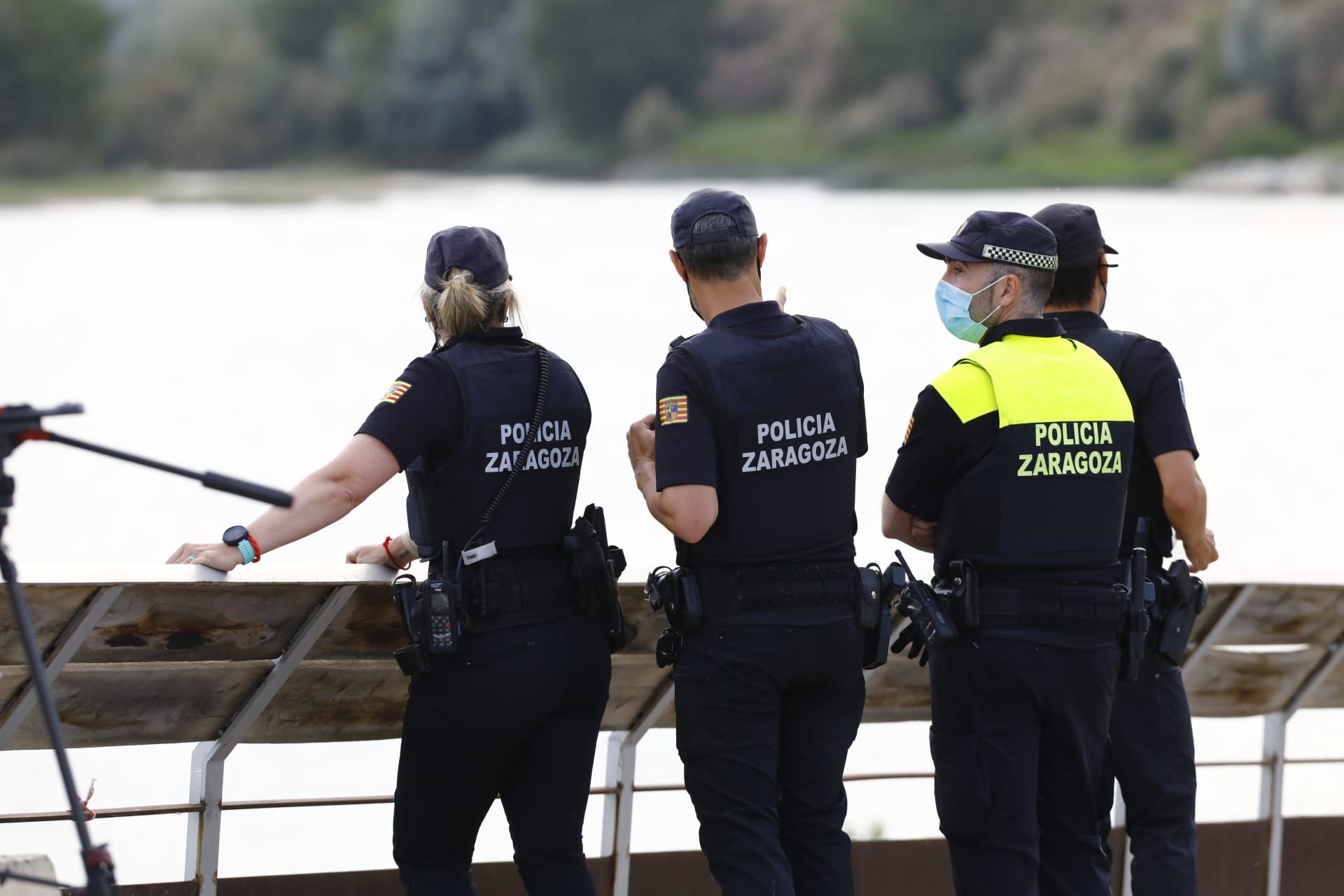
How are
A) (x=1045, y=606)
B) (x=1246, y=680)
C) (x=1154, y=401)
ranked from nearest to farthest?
1. (x=1045, y=606)
2. (x=1154, y=401)
3. (x=1246, y=680)

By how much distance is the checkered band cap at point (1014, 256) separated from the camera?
2.78m

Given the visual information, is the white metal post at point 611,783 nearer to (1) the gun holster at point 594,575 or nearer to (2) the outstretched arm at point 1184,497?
(1) the gun holster at point 594,575

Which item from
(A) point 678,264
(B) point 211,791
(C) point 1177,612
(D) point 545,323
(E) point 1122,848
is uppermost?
(A) point 678,264

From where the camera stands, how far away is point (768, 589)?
261 cm

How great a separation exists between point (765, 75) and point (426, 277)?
4165cm

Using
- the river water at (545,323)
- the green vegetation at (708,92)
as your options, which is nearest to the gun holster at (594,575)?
the river water at (545,323)

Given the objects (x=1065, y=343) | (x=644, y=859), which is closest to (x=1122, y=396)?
(x=1065, y=343)

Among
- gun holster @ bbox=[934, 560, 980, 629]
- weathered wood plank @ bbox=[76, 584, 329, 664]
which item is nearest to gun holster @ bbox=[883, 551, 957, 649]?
gun holster @ bbox=[934, 560, 980, 629]

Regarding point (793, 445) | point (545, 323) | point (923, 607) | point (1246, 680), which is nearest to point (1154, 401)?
point (923, 607)

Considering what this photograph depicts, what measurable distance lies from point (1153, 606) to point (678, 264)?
3.46 ft

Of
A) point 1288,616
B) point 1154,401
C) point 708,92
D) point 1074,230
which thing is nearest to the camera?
point 1154,401

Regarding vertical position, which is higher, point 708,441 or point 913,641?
point 708,441

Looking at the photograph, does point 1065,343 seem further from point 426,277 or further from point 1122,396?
point 426,277

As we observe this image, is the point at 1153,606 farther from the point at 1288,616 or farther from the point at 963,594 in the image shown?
the point at 1288,616
